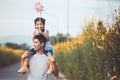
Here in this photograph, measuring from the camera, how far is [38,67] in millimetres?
8820

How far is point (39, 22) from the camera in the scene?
353 inches

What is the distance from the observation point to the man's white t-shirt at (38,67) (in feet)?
28.9

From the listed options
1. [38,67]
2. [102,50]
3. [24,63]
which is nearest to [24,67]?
[24,63]

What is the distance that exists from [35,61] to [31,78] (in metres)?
0.27

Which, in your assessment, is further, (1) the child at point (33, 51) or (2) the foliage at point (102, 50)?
(2) the foliage at point (102, 50)

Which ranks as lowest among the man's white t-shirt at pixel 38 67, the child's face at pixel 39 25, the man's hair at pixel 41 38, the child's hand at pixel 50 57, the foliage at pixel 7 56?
the foliage at pixel 7 56

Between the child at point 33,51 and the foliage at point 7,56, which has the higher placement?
the child at point 33,51

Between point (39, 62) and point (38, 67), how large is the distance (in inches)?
3.5

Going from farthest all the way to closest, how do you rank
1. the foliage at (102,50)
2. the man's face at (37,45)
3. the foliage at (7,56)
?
the foliage at (7,56)
the foliage at (102,50)
the man's face at (37,45)

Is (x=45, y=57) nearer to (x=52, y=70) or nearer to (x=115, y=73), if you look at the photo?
(x=52, y=70)

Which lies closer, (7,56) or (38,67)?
(38,67)

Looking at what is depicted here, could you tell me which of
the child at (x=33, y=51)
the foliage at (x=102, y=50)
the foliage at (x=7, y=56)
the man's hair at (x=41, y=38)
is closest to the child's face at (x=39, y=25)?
the child at (x=33, y=51)

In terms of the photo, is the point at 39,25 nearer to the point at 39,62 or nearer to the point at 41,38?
the point at 41,38

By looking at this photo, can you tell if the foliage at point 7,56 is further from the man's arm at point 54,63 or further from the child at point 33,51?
the man's arm at point 54,63
